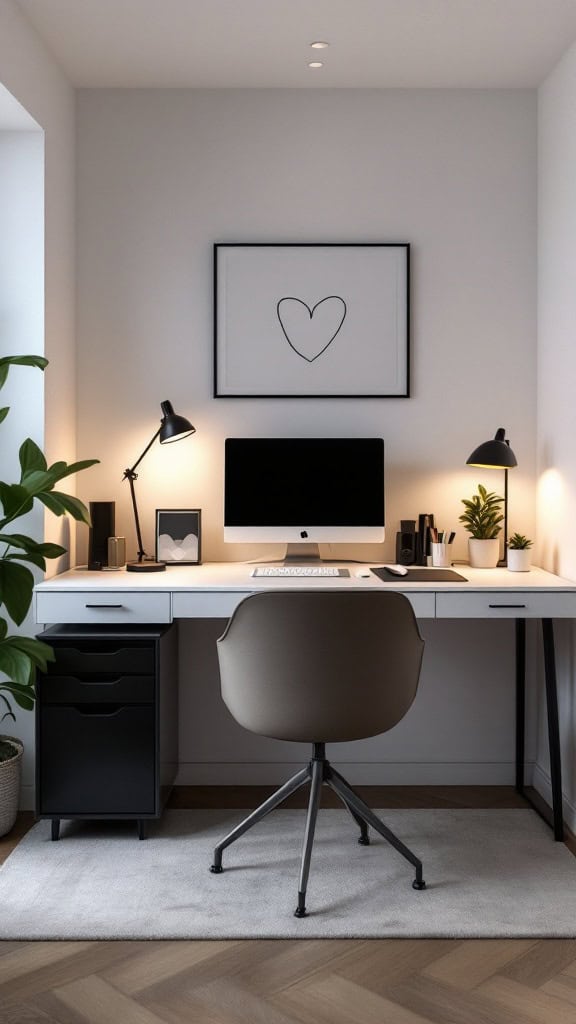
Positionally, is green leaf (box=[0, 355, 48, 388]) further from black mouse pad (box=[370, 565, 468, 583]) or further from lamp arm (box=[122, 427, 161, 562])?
black mouse pad (box=[370, 565, 468, 583])

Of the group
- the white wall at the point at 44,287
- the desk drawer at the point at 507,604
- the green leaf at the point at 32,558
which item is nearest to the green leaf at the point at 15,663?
the green leaf at the point at 32,558

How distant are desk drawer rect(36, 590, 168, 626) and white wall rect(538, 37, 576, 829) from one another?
55.2 inches

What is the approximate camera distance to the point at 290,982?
2211 millimetres

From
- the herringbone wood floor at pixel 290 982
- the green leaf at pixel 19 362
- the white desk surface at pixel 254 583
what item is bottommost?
the herringbone wood floor at pixel 290 982

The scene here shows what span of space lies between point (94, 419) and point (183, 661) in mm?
991

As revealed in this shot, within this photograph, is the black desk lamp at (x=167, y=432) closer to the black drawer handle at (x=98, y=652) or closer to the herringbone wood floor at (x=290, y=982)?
the black drawer handle at (x=98, y=652)

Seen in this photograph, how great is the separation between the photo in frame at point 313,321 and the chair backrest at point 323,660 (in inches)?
50.5

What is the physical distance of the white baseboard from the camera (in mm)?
3615

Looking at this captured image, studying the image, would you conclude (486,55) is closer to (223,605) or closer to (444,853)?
(223,605)

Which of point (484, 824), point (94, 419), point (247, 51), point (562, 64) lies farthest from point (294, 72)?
point (484, 824)

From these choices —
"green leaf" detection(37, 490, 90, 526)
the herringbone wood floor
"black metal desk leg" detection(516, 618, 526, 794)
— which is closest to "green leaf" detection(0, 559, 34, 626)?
"green leaf" detection(37, 490, 90, 526)

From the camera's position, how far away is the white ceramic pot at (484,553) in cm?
344

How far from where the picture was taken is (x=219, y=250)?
11.7 feet

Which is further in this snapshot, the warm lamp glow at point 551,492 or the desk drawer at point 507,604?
the warm lamp glow at point 551,492
